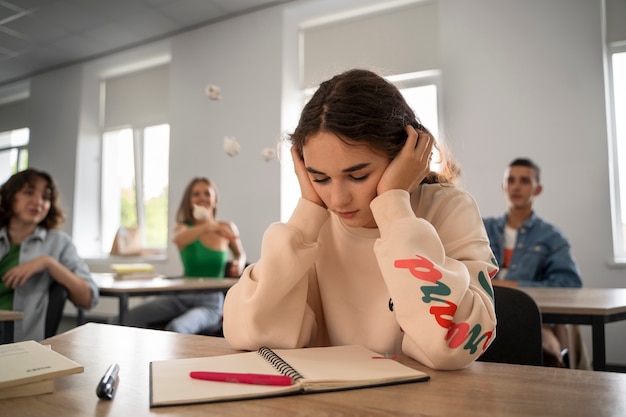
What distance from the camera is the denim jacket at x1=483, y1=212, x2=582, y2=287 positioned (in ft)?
8.81

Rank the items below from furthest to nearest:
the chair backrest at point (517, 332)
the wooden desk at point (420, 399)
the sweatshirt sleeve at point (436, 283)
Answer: the chair backrest at point (517, 332) → the sweatshirt sleeve at point (436, 283) → the wooden desk at point (420, 399)

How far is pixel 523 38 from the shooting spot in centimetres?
384

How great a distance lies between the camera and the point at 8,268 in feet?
7.80

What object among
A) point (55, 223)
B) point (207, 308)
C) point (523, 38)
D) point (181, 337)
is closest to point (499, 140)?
point (523, 38)

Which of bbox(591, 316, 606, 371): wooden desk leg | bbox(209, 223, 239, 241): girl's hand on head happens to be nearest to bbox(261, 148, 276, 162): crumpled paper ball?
bbox(209, 223, 239, 241): girl's hand on head

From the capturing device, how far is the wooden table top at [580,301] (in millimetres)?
1698

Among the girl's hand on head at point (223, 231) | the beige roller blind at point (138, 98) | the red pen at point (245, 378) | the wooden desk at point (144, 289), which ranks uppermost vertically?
the beige roller blind at point (138, 98)

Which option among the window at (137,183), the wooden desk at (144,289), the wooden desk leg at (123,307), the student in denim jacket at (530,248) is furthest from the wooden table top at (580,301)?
the window at (137,183)

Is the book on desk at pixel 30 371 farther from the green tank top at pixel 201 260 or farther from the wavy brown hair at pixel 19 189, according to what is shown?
the green tank top at pixel 201 260

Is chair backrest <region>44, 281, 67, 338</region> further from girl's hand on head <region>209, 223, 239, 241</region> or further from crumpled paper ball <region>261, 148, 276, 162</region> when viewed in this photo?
crumpled paper ball <region>261, 148, 276, 162</region>

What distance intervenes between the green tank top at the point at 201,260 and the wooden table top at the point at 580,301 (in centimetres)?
200

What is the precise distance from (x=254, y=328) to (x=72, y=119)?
21.1ft

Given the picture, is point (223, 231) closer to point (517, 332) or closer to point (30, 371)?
point (517, 332)

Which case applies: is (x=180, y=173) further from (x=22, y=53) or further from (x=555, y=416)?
(x=555, y=416)
